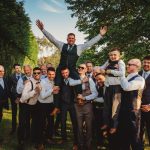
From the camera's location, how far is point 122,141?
8.23 metres

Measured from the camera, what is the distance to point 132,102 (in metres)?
7.70

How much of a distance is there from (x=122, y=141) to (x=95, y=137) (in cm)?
209

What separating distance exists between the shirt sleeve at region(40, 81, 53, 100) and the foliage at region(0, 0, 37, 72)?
45.2 feet

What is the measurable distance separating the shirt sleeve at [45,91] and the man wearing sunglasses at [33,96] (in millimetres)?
140

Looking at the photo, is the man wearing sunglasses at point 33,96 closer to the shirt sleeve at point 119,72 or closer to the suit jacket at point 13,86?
the suit jacket at point 13,86

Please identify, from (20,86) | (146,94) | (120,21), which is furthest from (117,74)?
(120,21)

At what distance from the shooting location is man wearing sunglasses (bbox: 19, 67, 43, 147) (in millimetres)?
9370

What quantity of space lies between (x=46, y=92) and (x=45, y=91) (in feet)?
0.19

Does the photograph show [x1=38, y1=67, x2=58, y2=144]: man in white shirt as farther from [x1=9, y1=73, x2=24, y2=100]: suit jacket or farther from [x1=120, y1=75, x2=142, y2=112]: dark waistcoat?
[x1=120, y1=75, x2=142, y2=112]: dark waistcoat

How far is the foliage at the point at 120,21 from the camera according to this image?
1934cm

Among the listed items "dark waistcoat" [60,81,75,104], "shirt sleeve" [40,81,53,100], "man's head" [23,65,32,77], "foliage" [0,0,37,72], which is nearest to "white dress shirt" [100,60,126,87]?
"dark waistcoat" [60,81,75,104]

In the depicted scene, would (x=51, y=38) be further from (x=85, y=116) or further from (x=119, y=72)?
(x=119, y=72)

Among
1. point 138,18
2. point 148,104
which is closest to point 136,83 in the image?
point 148,104

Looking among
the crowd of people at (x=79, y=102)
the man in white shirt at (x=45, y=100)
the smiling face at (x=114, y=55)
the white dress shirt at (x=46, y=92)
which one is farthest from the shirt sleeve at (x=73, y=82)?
the smiling face at (x=114, y=55)
